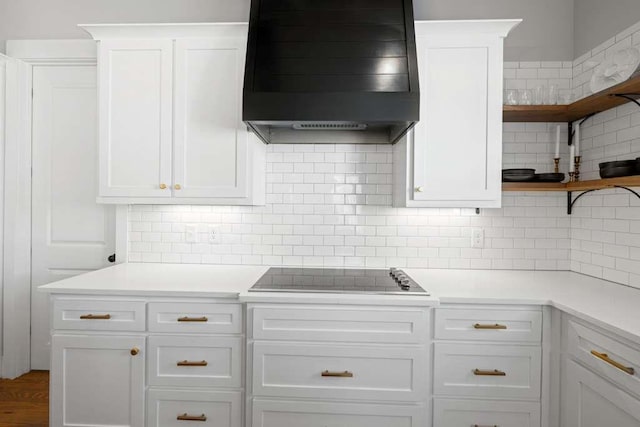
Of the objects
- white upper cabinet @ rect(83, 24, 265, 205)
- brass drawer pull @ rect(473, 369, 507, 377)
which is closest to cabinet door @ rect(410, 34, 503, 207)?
brass drawer pull @ rect(473, 369, 507, 377)

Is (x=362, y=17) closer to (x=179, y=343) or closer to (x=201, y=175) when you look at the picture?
(x=201, y=175)

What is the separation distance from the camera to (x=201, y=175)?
7.26ft

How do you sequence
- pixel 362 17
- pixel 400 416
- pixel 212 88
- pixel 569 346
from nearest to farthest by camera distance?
1. pixel 569 346
2. pixel 400 416
3. pixel 362 17
4. pixel 212 88

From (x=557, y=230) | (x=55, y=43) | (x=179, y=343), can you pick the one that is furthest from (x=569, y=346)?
(x=55, y=43)

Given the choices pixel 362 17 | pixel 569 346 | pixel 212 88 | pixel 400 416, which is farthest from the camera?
pixel 212 88

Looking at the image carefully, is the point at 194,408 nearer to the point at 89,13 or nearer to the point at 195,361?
the point at 195,361

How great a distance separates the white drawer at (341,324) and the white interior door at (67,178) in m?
1.50

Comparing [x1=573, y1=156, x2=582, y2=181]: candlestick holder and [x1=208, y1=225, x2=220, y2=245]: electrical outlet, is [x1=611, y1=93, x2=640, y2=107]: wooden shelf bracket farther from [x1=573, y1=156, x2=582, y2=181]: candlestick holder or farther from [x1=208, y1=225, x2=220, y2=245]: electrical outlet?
[x1=208, y1=225, x2=220, y2=245]: electrical outlet

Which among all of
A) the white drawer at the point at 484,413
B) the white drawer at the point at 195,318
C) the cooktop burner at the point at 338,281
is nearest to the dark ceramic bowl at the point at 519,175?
the cooktop burner at the point at 338,281

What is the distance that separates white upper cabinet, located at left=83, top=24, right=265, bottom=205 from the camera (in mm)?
2193

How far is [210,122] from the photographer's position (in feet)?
7.23

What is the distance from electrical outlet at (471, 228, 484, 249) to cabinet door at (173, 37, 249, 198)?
1439 millimetres

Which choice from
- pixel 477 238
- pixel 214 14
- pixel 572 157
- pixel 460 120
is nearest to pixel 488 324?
pixel 477 238

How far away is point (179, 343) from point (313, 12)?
176cm
